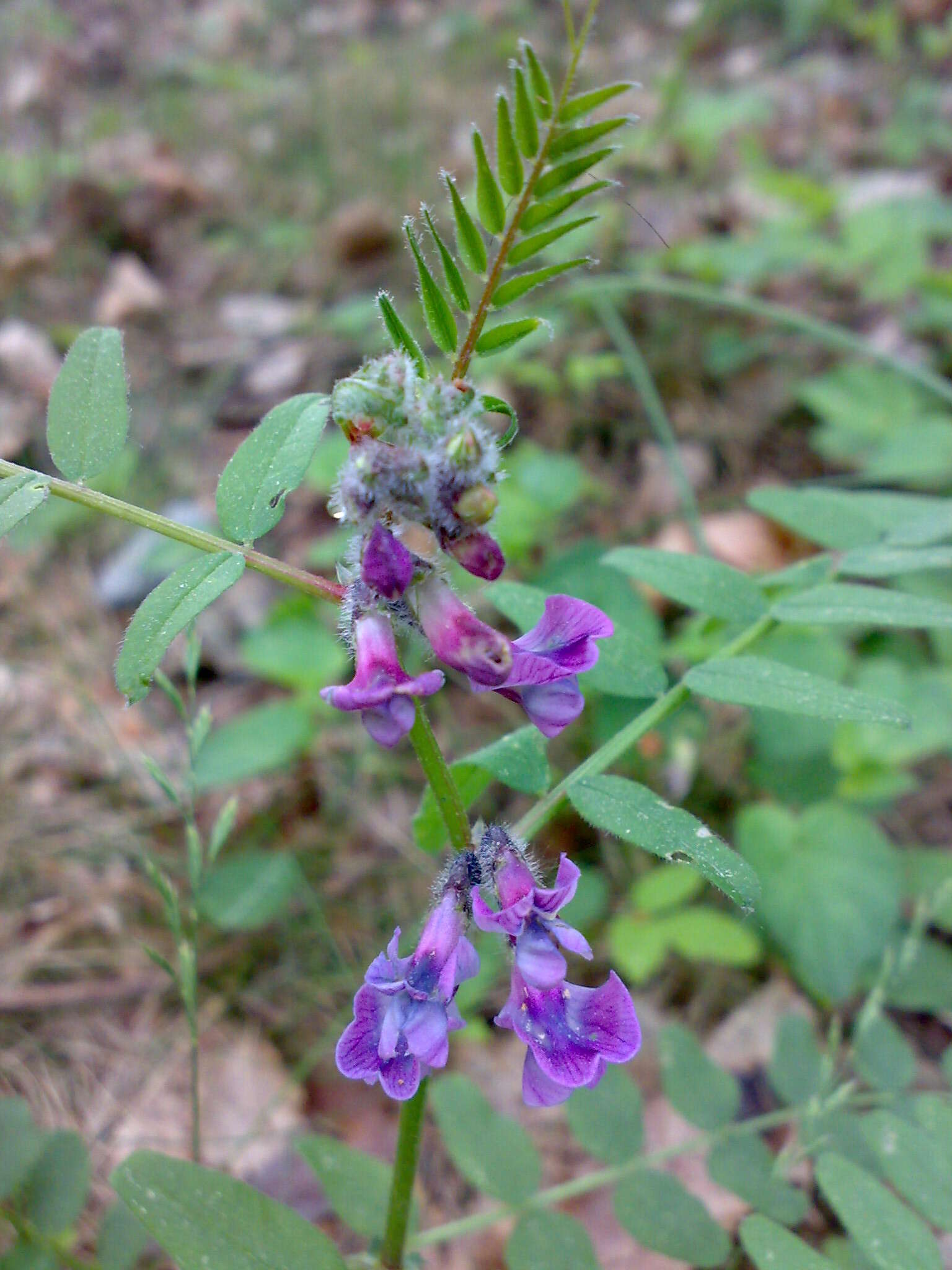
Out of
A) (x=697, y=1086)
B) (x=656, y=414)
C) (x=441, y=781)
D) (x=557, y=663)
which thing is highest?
(x=557, y=663)

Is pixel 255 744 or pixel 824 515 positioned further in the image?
pixel 255 744

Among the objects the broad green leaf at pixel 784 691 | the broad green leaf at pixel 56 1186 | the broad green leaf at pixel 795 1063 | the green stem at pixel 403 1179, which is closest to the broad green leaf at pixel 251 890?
the broad green leaf at pixel 56 1186

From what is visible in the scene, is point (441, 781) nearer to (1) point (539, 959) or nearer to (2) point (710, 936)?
(1) point (539, 959)

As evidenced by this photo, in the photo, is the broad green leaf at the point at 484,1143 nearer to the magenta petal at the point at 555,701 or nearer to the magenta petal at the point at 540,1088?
the magenta petal at the point at 540,1088

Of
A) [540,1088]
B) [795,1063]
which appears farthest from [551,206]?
[795,1063]

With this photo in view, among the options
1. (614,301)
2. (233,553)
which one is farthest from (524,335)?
(614,301)

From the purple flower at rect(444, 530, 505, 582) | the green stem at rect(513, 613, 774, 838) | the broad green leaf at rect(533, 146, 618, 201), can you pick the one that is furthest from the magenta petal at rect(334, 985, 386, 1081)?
the broad green leaf at rect(533, 146, 618, 201)

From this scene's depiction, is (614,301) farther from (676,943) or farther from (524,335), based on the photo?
(524,335)
